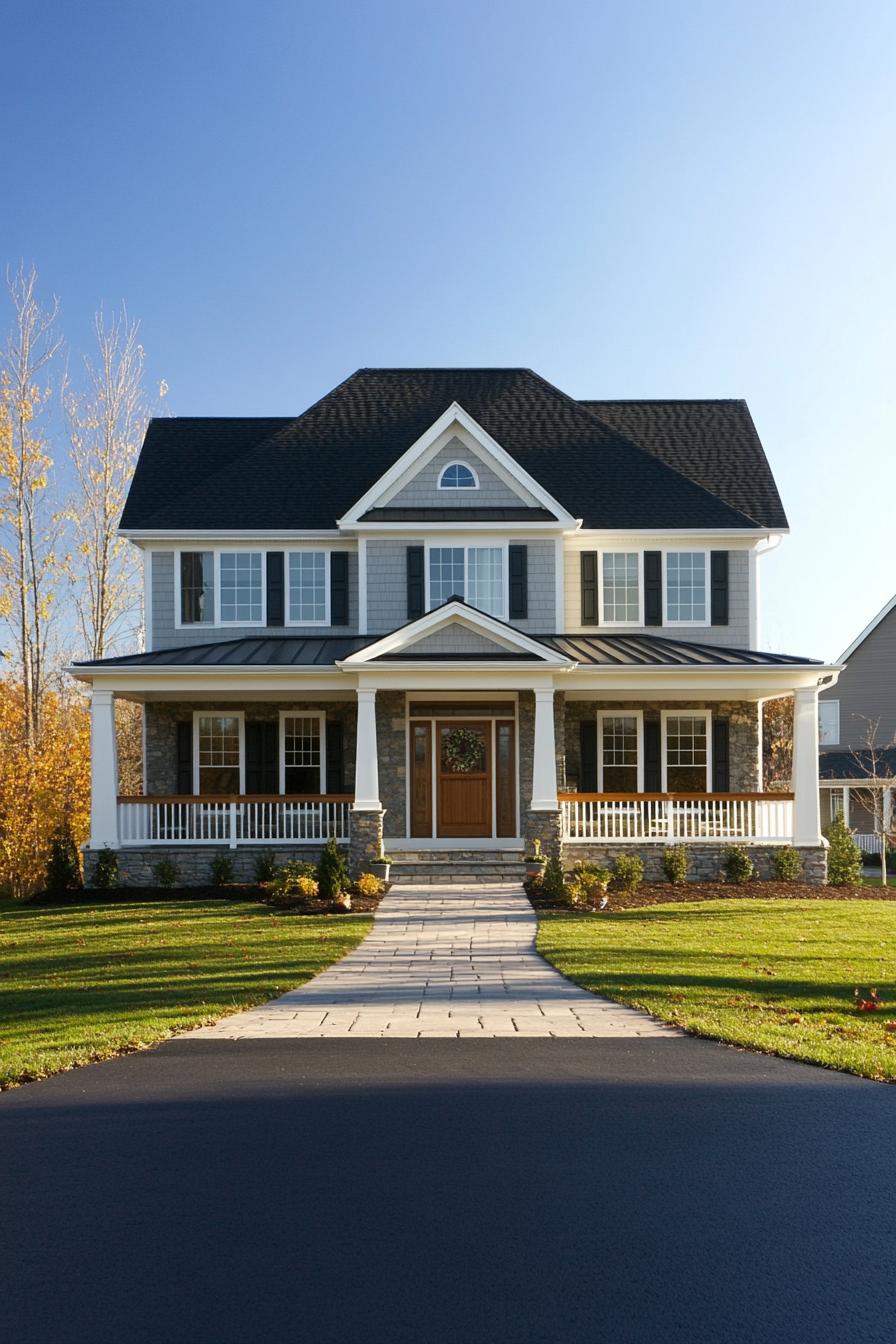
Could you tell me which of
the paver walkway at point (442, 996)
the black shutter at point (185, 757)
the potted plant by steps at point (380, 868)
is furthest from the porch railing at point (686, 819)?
the black shutter at point (185, 757)

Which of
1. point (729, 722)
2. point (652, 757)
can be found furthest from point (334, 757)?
point (729, 722)

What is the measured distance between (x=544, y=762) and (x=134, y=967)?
30.8ft

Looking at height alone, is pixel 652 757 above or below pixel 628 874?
above

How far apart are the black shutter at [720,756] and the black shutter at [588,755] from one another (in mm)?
2360

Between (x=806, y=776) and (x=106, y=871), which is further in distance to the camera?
(x=806, y=776)

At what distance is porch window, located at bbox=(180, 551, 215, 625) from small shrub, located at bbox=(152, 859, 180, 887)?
5569 millimetres

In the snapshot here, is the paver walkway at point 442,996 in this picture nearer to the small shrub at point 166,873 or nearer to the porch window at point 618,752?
the small shrub at point 166,873

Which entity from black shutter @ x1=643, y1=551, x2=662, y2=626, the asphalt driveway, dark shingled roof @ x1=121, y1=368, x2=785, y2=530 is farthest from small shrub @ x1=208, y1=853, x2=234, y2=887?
the asphalt driveway

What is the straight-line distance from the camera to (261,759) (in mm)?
23750

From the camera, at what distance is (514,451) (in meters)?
25.8

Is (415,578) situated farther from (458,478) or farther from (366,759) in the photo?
(366,759)

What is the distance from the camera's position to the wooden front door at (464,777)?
22953 mm

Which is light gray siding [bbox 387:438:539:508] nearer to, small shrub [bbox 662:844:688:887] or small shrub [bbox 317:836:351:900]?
small shrub [bbox 662:844:688:887]

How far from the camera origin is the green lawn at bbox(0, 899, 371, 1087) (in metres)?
9.22
